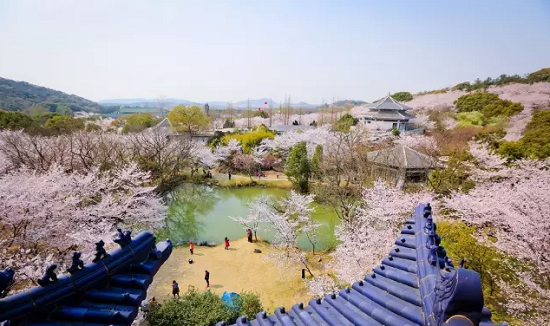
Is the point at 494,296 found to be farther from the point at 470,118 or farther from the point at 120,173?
the point at 470,118

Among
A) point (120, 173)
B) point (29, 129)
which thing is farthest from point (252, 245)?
point (29, 129)

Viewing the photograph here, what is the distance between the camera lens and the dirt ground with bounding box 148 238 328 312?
41.5 ft

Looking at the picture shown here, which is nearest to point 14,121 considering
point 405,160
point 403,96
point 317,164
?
point 317,164

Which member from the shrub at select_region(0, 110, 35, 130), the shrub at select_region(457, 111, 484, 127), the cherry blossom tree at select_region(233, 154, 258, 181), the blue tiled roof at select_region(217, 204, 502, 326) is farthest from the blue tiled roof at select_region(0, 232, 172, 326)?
the shrub at select_region(457, 111, 484, 127)

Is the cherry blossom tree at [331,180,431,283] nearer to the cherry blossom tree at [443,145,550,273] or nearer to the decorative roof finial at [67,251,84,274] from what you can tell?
the cherry blossom tree at [443,145,550,273]

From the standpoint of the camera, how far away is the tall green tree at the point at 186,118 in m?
45.3

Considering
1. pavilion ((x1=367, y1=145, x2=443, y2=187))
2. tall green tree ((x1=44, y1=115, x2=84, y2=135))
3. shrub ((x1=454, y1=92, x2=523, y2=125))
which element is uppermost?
shrub ((x1=454, y1=92, x2=523, y2=125))

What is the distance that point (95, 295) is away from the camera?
3.12m

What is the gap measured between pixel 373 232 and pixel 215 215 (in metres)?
13.7

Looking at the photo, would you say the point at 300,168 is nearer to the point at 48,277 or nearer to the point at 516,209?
the point at 516,209

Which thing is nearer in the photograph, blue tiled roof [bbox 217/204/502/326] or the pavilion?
blue tiled roof [bbox 217/204/502/326]

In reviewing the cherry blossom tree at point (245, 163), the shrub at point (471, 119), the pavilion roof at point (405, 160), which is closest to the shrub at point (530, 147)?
the pavilion roof at point (405, 160)

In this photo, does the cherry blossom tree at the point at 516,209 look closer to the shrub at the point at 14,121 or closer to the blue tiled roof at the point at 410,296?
the blue tiled roof at the point at 410,296

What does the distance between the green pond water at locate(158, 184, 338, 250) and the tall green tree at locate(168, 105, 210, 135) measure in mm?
18322
